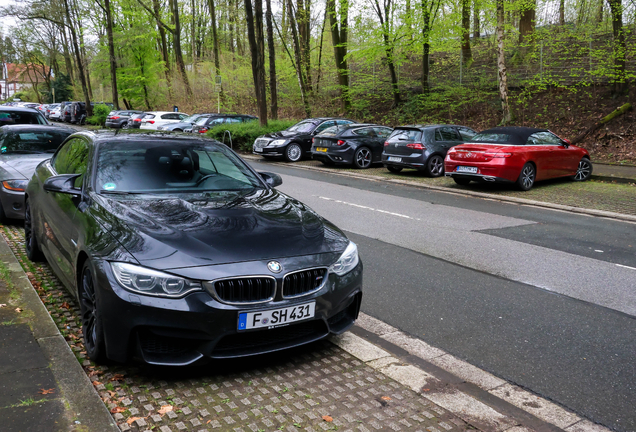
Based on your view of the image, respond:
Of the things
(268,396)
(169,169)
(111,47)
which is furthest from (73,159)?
(111,47)

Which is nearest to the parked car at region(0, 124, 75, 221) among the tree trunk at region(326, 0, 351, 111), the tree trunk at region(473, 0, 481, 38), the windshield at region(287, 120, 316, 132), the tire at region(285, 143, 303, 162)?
the tire at region(285, 143, 303, 162)

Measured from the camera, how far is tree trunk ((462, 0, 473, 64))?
2336 cm

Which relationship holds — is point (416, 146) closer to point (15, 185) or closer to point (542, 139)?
point (542, 139)

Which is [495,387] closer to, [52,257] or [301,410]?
[301,410]

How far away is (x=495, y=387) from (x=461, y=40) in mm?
24698

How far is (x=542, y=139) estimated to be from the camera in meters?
14.2

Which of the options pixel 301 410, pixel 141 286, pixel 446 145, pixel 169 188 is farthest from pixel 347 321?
pixel 446 145

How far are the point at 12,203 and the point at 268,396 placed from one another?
247 inches

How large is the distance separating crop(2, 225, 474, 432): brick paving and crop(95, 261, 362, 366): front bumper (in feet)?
0.74

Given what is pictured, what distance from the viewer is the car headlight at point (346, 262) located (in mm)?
3973

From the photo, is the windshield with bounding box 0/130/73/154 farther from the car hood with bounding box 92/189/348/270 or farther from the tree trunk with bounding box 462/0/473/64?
the tree trunk with bounding box 462/0/473/64

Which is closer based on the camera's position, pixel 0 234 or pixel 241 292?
pixel 241 292

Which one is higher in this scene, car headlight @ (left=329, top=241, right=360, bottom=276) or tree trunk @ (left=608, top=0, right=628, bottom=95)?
tree trunk @ (left=608, top=0, right=628, bottom=95)

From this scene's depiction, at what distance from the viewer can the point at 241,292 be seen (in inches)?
139
